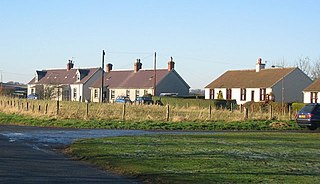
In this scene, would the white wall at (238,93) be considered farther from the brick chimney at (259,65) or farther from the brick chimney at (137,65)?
the brick chimney at (137,65)

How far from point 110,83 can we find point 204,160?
73.3 metres

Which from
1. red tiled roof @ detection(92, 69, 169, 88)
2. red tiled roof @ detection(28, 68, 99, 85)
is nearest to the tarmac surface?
red tiled roof @ detection(92, 69, 169, 88)

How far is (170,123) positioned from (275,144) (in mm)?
14174

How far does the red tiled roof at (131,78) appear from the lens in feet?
272

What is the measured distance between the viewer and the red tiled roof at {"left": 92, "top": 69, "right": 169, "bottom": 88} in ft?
272

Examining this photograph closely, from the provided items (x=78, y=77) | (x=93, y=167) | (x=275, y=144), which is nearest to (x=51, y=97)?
(x=78, y=77)

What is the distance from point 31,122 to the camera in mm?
36562

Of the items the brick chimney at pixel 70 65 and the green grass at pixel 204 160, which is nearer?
the green grass at pixel 204 160

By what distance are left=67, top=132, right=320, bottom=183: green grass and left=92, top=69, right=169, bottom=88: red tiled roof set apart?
196 feet

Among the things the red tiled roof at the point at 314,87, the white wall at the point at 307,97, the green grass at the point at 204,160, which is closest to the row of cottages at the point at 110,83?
the white wall at the point at 307,97

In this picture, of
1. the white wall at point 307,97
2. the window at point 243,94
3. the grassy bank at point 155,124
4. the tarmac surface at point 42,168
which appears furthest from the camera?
the window at point 243,94

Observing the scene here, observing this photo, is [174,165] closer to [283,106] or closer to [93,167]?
[93,167]

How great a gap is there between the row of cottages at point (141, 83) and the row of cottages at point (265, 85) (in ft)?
28.1

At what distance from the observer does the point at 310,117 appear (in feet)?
113
